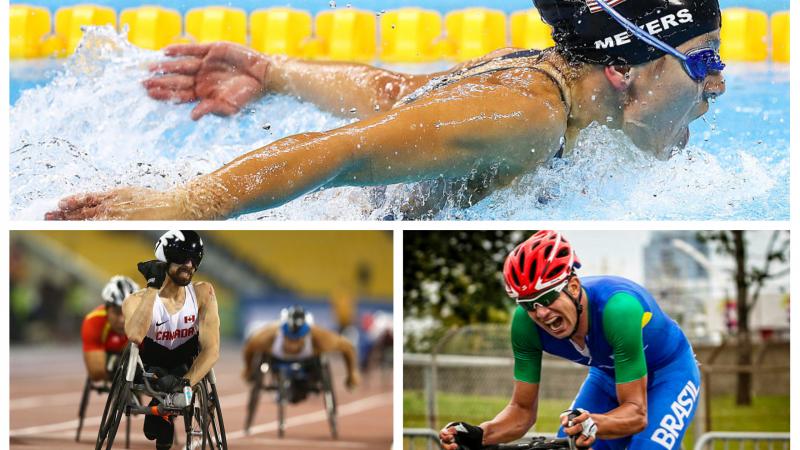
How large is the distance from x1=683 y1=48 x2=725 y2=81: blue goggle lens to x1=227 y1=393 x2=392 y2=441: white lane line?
2.01 m

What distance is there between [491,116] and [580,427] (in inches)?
35.7

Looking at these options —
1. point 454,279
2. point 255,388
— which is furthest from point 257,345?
point 454,279

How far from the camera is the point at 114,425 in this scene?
10.1 feet

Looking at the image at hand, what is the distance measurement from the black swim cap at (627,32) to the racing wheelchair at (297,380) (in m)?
2.39

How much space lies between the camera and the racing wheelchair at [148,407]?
9.91ft

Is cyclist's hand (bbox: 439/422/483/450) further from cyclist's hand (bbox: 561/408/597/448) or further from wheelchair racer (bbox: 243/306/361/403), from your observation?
wheelchair racer (bbox: 243/306/361/403)

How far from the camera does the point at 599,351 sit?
267cm

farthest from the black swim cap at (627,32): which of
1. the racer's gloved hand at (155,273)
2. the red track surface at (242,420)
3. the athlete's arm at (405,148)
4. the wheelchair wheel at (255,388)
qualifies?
the wheelchair wheel at (255,388)

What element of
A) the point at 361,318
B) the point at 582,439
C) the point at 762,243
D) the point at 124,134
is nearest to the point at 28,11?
the point at 124,134

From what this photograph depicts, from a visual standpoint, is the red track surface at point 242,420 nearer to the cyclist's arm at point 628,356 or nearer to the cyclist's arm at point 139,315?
the cyclist's arm at point 139,315

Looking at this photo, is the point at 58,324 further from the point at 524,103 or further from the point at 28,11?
the point at 524,103

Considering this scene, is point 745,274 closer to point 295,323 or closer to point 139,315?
point 295,323

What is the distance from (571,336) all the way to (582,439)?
0.39 m

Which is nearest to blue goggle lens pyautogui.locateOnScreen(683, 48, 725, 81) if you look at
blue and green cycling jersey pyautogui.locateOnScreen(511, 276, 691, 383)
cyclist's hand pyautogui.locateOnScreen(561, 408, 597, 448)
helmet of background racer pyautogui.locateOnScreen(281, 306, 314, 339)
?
blue and green cycling jersey pyautogui.locateOnScreen(511, 276, 691, 383)
